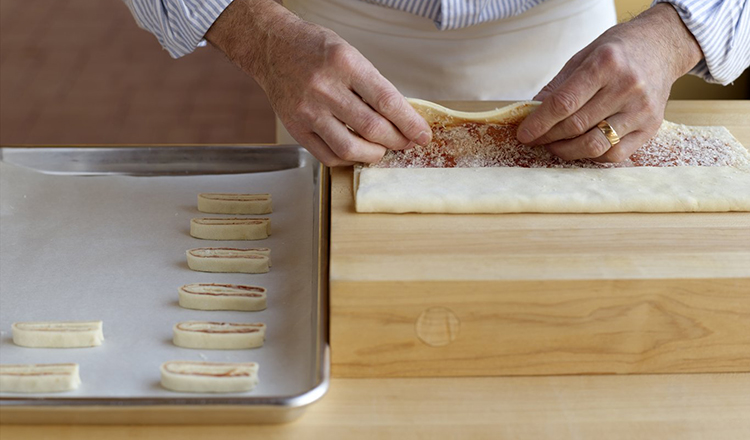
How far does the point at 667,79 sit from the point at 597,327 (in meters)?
0.50

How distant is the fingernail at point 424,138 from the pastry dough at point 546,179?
37 millimetres

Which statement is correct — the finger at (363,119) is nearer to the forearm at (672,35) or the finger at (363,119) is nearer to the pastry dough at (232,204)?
the pastry dough at (232,204)

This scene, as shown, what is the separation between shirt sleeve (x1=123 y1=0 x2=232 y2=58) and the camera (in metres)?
1.36

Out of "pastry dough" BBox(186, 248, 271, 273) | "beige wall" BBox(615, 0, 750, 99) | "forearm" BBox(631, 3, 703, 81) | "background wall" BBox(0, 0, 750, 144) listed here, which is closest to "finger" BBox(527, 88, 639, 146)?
"forearm" BBox(631, 3, 703, 81)

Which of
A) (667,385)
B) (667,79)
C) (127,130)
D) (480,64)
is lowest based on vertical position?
(127,130)

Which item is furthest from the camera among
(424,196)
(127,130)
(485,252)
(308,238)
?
(127,130)

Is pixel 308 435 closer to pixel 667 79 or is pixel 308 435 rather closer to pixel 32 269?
pixel 32 269

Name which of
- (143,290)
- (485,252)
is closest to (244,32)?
(143,290)

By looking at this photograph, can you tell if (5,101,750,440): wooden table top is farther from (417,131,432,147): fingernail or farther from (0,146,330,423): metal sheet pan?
(417,131,432,147): fingernail

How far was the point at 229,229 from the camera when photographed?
1.25 meters

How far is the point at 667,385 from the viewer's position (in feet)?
3.29

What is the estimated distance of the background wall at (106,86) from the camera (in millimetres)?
4055

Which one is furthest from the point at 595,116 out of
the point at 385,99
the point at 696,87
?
the point at 696,87

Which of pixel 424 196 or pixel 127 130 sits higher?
pixel 424 196
